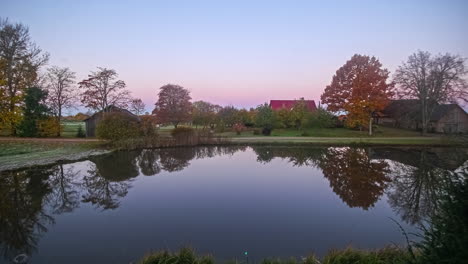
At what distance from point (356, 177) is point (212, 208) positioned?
7.83 m

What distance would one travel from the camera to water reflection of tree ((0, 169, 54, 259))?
5469 mm

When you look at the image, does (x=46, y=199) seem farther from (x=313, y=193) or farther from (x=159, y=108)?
(x=159, y=108)

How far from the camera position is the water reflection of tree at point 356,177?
29.3 feet

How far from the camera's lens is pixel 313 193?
9445 mm

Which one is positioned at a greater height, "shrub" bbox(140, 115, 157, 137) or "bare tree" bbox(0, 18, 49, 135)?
Answer: "bare tree" bbox(0, 18, 49, 135)

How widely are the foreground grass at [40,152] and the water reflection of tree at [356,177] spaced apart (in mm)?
16714

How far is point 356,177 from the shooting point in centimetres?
1145

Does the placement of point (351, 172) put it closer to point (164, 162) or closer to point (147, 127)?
point (164, 162)

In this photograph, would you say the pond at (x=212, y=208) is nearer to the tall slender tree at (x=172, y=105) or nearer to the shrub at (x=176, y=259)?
the shrub at (x=176, y=259)

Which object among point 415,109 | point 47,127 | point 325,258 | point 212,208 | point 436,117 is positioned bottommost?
point 212,208

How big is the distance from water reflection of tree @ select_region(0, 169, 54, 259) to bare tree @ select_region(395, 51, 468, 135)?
120 ft

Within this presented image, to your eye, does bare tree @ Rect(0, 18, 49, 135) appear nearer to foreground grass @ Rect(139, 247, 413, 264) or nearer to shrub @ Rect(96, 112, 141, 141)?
shrub @ Rect(96, 112, 141, 141)

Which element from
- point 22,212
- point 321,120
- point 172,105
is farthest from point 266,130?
point 22,212

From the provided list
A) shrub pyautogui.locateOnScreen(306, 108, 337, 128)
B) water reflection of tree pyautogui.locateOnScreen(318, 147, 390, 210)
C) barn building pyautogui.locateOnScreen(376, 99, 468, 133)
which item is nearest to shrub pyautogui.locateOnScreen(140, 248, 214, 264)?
water reflection of tree pyautogui.locateOnScreen(318, 147, 390, 210)
